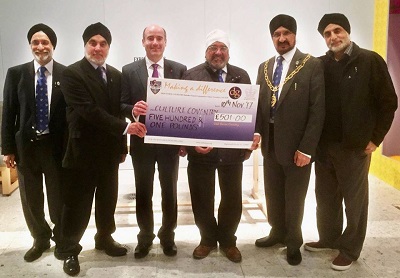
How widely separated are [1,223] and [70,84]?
1813 mm

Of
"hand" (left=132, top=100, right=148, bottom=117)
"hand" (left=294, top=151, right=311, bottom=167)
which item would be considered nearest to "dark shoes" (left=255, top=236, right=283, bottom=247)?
"hand" (left=294, top=151, right=311, bottom=167)

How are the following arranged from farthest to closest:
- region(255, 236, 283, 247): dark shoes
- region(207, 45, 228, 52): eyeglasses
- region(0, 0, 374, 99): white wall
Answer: region(0, 0, 374, 99): white wall
region(255, 236, 283, 247): dark shoes
region(207, 45, 228, 52): eyeglasses

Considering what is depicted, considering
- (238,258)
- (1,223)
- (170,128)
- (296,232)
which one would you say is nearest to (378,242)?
(296,232)

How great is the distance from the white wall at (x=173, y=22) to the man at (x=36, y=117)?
2.78 metres

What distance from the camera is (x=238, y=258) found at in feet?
9.05

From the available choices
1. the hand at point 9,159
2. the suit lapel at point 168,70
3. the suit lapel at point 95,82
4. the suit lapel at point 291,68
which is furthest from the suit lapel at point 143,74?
the hand at point 9,159

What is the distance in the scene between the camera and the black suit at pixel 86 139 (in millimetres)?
2463

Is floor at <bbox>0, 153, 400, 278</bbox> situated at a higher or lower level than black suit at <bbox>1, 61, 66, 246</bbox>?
lower

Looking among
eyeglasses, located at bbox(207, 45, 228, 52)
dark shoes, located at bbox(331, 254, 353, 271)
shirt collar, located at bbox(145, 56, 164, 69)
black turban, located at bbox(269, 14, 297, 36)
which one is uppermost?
black turban, located at bbox(269, 14, 297, 36)

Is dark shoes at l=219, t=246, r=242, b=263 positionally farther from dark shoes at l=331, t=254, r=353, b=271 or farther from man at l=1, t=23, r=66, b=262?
man at l=1, t=23, r=66, b=262

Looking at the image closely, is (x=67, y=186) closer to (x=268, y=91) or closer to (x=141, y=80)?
(x=141, y=80)

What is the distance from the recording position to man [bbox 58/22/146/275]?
247cm

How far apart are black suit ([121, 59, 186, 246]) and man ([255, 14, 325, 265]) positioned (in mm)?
609

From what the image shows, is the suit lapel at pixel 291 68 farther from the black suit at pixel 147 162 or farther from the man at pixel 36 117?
the man at pixel 36 117
